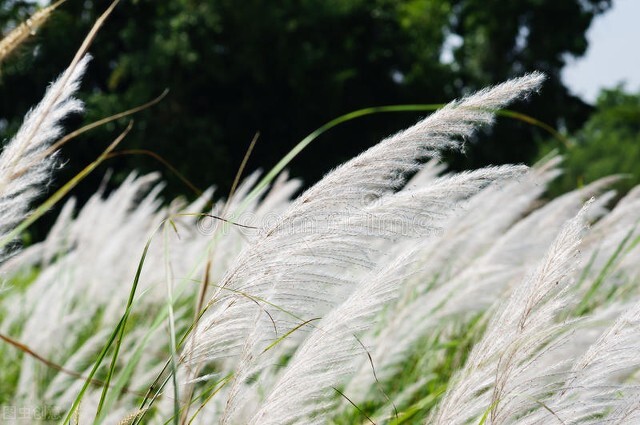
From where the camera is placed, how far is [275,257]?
39.1 inches

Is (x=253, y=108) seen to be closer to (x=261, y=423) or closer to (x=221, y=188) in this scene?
(x=221, y=188)

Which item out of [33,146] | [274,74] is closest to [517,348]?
[33,146]

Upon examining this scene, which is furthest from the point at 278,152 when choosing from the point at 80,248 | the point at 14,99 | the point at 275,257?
the point at 275,257

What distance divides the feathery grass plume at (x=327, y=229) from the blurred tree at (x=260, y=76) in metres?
11.9

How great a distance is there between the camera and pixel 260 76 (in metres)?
15.5

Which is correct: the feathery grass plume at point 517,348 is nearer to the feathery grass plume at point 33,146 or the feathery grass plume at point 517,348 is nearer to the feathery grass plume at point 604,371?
the feathery grass plume at point 604,371

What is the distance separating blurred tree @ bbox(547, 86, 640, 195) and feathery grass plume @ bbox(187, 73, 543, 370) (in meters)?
20.1

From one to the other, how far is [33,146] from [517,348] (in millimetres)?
770

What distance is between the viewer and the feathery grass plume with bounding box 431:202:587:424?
0.96m

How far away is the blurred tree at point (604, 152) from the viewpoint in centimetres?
2212

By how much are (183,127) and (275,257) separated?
551 inches

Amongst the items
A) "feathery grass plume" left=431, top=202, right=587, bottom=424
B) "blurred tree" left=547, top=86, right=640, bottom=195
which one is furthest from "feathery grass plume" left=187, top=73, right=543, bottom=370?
"blurred tree" left=547, top=86, right=640, bottom=195

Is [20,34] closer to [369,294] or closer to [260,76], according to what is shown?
[369,294]

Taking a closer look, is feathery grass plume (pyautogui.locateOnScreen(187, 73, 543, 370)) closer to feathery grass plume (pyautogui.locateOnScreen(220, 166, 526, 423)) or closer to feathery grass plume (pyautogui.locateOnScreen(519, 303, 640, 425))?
feathery grass plume (pyautogui.locateOnScreen(220, 166, 526, 423))
